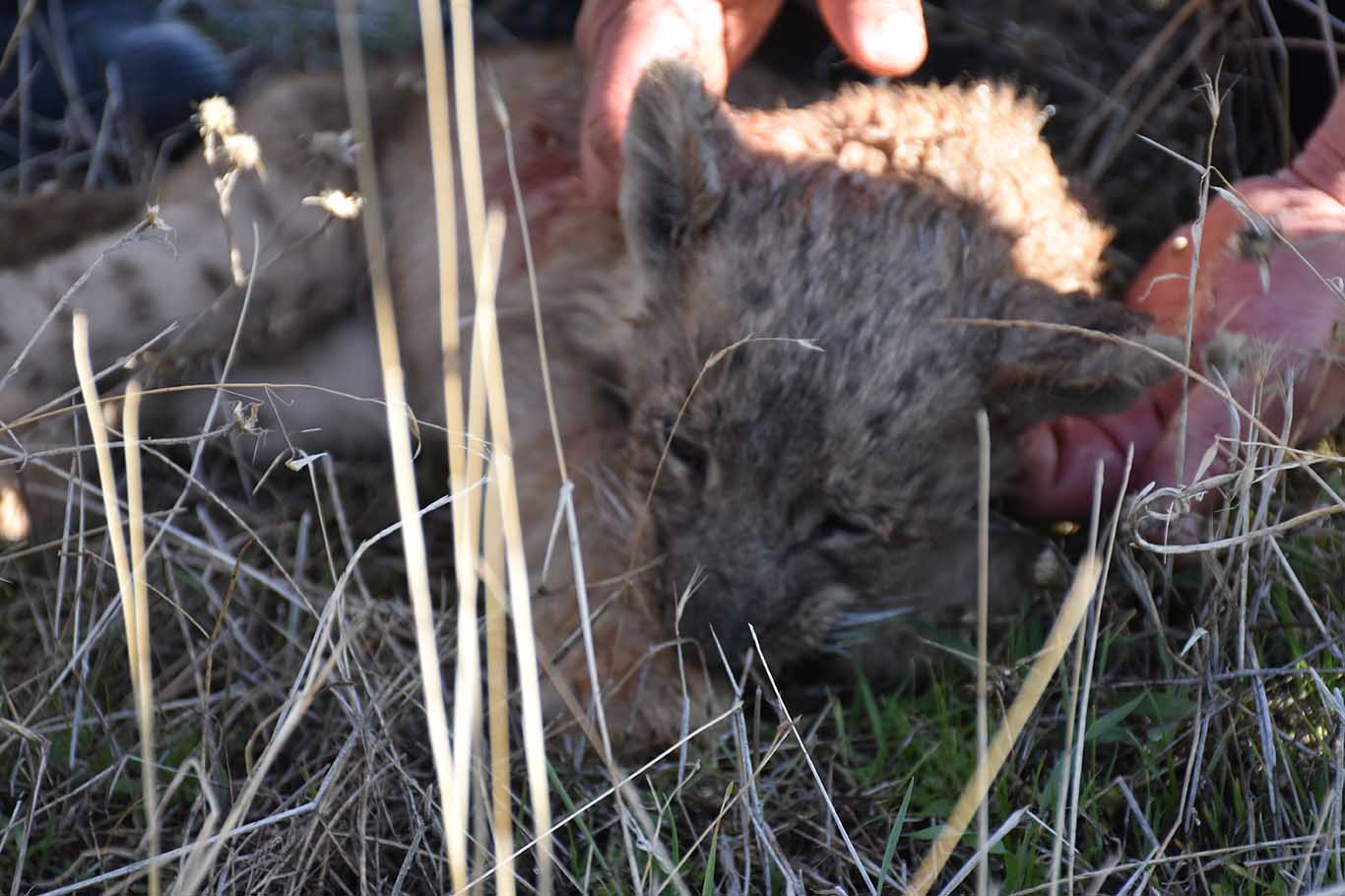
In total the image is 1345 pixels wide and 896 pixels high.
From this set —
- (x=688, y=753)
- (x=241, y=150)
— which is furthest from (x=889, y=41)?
(x=688, y=753)

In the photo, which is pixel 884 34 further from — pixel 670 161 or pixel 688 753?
pixel 688 753

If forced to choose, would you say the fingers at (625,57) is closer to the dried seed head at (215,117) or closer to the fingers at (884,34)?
the fingers at (884,34)

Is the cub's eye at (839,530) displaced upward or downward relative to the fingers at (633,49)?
downward

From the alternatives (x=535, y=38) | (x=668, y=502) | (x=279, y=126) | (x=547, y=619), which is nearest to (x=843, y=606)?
(x=668, y=502)

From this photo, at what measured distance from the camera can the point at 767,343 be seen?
8.46 feet

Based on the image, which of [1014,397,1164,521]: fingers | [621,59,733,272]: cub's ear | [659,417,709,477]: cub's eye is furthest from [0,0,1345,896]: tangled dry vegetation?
[621,59,733,272]: cub's ear

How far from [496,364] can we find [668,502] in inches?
32.8

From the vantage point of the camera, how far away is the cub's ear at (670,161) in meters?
2.67

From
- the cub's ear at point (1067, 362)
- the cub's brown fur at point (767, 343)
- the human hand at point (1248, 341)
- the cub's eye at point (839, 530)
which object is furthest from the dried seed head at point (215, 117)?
the human hand at point (1248, 341)

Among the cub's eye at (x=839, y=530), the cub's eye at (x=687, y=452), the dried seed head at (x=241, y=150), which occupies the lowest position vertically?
the cub's eye at (x=839, y=530)

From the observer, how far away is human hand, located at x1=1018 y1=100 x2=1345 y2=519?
2799 millimetres

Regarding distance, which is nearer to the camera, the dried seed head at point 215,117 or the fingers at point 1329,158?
the dried seed head at point 215,117

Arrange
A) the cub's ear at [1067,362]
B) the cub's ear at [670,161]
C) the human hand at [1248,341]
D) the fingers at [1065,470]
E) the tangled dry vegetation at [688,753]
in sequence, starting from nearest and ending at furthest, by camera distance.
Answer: the tangled dry vegetation at [688,753]
the cub's ear at [1067,362]
the cub's ear at [670,161]
the human hand at [1248,341]
the fingers at [1065,470]

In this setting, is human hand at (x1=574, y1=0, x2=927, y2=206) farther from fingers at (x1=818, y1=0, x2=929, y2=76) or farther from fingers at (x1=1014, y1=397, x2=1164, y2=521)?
fingers at (x1=1014, y1=397, x2=1164, y2=521)
